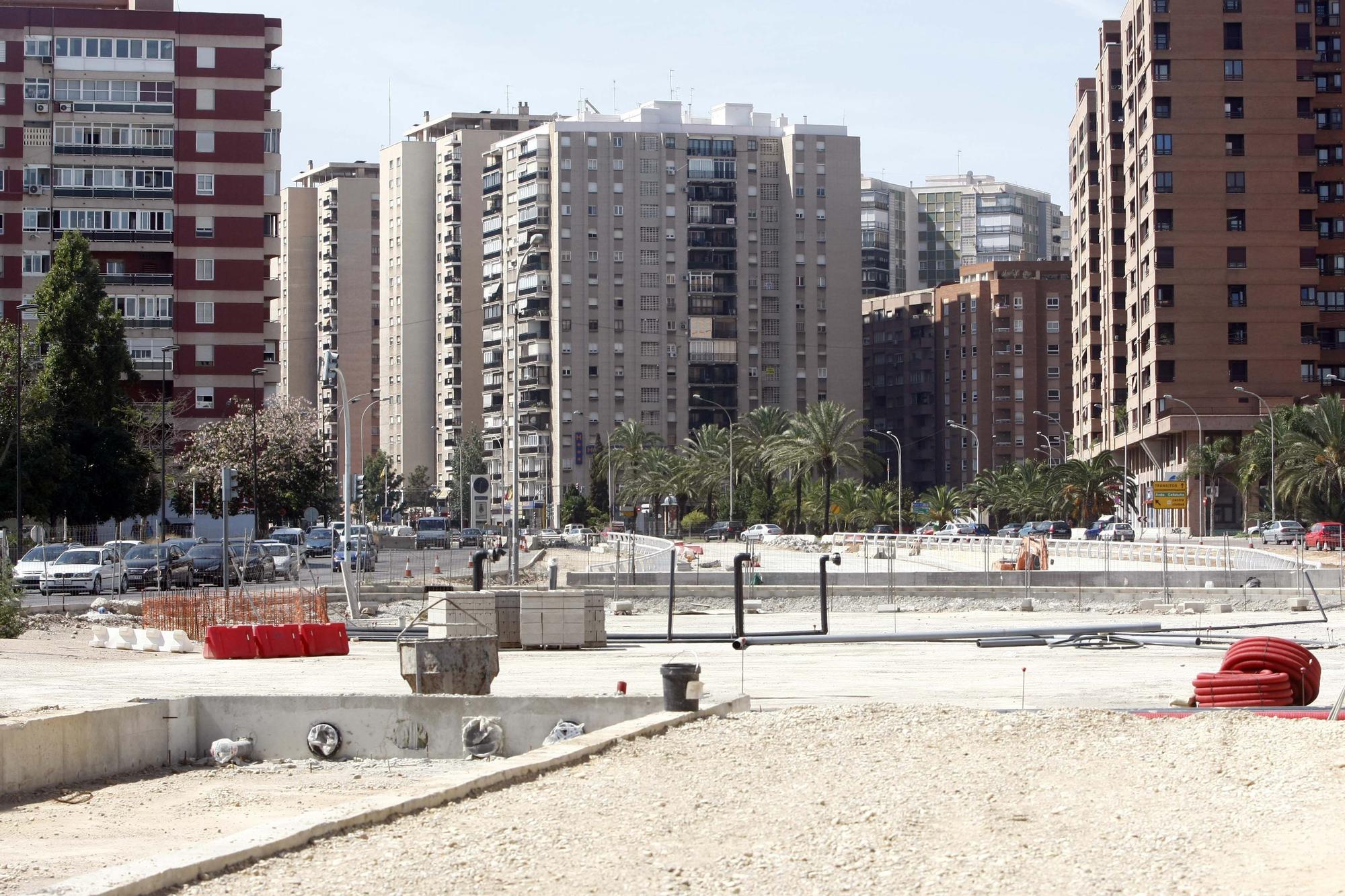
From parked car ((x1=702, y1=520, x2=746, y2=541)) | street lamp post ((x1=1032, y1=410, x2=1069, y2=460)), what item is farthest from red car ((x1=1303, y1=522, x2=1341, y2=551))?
street lamp post ((x1=1032, y1=410, x2=1069, y2=460))

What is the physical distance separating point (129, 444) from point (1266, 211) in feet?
220

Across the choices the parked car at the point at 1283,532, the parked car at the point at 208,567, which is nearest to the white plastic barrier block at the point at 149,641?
the parked car at the point at 208,567

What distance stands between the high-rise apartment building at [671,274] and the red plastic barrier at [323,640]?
367ft

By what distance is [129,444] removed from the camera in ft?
228

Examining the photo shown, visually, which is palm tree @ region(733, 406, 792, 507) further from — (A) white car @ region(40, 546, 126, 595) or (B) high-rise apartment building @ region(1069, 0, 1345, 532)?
(A) white car @ region(40, 546, 126, 595)

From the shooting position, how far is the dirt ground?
10.3 m

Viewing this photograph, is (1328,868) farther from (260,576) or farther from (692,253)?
(692,253)

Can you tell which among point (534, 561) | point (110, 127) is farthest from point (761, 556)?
point (110, 127)

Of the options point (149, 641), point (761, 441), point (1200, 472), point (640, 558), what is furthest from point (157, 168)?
point (149, 641)

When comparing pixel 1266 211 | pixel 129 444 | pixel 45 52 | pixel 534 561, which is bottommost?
pixel 534 561

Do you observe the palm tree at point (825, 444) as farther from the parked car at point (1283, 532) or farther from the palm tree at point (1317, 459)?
the parked car at point (1283, 532)

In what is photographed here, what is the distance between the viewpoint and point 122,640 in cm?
2622

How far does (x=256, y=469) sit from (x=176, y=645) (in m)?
50.5

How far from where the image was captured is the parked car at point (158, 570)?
4453 centimetres
